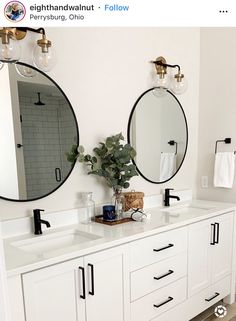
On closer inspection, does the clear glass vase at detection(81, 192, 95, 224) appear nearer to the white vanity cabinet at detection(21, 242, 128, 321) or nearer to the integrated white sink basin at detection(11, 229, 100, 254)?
the integrated white sink basin at detection(11, 229, 100, 254)

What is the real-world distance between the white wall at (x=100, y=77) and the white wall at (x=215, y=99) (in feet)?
0.97

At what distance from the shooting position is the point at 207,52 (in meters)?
2.69

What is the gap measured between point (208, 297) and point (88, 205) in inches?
49.6

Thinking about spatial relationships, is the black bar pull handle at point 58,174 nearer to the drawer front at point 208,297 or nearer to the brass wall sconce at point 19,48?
the brass wall sconce at point 19,48

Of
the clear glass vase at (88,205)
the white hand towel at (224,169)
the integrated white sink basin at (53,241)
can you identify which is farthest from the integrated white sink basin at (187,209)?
the integrated white sink basin at (53,241)

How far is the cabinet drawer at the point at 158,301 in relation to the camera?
167 centimetres

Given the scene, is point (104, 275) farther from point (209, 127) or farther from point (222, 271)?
point (209, 127)

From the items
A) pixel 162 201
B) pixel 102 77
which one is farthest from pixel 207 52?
pixel 162 201

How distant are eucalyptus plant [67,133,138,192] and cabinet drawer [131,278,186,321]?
75 cm

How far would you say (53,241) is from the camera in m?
1.68

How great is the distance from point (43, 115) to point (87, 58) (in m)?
0.55

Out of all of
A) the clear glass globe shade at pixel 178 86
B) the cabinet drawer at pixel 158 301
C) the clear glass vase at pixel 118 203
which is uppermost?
the clear glass globe shade at pixel 178 86

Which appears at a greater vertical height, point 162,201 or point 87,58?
point 87,58
